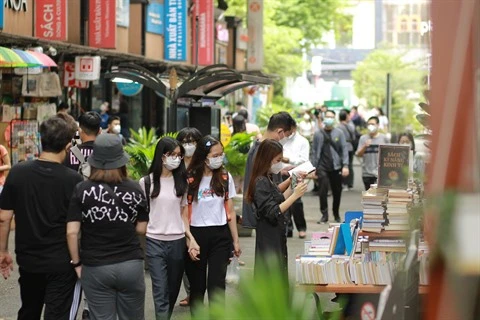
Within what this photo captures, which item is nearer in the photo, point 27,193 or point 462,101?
point 462,101

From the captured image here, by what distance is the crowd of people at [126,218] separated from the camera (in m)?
7.55

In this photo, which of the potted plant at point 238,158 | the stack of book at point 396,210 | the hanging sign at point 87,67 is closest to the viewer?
the stack of book at point 396,210

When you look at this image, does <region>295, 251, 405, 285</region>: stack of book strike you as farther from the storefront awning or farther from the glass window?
the storefront awning

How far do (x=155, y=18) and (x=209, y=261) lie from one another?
67.9 feet

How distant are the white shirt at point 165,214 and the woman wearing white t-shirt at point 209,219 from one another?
1.18ft

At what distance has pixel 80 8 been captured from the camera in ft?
79.6

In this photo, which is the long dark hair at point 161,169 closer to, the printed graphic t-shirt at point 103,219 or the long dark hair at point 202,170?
the long dark hair at point 202,170

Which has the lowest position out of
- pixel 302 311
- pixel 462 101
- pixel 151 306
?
pixel 151 306

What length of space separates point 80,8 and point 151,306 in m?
13.9

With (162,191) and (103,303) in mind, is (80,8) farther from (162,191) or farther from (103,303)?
(103,303)

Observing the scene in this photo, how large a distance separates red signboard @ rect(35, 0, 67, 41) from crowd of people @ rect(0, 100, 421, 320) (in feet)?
27.1

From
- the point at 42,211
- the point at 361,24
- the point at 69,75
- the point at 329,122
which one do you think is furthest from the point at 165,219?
the point at 361,24

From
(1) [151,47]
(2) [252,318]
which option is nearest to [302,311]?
(2) [252,318]

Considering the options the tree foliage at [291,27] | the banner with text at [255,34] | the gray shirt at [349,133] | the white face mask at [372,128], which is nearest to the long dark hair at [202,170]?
the white face mask at [372,128]
